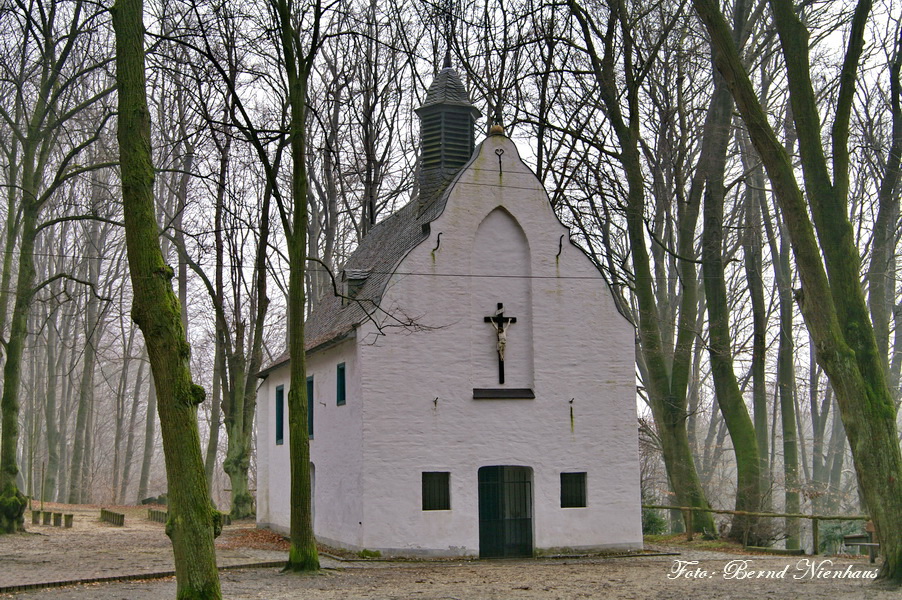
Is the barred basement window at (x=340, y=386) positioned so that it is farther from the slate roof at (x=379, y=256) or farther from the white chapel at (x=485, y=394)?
the slate roof at (x=379, y=256)

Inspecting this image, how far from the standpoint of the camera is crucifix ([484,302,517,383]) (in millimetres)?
20031

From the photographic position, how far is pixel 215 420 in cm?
3762

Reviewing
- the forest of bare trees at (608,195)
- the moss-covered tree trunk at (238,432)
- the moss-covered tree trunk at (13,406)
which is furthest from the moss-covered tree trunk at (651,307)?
the moss-covered tree trunk at (13,406)

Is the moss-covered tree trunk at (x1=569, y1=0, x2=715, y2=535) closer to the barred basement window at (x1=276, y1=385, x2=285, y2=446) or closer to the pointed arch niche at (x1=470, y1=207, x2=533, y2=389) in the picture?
the pointed arch niche at (x1=470, y1=207, x2=533, y2=389)

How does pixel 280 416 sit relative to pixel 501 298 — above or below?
below

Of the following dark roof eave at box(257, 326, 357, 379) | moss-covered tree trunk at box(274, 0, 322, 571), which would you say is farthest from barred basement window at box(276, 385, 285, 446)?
moss-covered tree trunk at box(274, 0, 322, 571)

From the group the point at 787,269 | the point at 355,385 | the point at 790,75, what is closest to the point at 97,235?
the point at 355,385

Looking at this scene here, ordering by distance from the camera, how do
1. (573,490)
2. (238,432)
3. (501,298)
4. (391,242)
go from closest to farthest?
(573,490), (501,298), (391,242), (238,432)

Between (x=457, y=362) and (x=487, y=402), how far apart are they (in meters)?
1.05

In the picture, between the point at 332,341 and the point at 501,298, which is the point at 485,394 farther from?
the point at 332,341

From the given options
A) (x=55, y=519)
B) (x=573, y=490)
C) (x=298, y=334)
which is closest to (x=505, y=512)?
(x=573, y=490)

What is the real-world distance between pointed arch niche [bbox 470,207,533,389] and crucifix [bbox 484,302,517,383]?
0.26 ft

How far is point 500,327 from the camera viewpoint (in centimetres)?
2016

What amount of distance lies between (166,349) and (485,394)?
1090 cm
